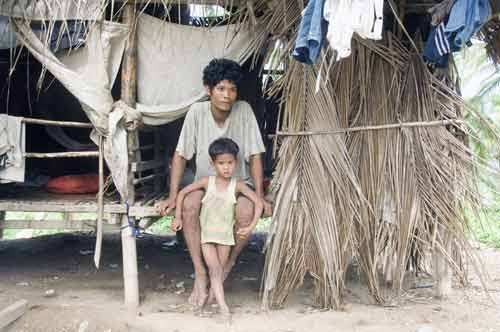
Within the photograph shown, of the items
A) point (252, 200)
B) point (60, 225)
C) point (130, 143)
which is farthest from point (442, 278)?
point (60, 225)

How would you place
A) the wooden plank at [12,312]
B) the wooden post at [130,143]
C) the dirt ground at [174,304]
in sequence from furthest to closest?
1. the wooden post at [130,143]
2. the dirt ground at [174,304]
3. the wooden plank at [12,312]

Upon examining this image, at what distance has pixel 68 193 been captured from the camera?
5.14 metres

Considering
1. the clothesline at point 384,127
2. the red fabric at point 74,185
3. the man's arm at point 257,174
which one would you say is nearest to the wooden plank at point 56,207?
the red fabric at point 74,185

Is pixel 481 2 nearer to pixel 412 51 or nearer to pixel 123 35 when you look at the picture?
pixel 412 51

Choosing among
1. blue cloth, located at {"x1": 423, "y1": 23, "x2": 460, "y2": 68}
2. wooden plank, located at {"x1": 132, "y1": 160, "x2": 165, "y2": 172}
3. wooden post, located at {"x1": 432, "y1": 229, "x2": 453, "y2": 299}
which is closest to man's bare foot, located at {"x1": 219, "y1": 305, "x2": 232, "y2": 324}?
wooden plank, located at {"x1": 132, "y1": 160, "x2": 165, "y2": 172}

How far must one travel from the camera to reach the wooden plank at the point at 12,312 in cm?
367

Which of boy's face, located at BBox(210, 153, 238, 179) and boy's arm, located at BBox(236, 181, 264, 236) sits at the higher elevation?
boy's face, located at BBox(210, 153, 238, 179)

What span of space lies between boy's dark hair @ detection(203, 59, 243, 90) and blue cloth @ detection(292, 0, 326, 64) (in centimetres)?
89

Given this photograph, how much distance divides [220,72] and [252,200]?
902mm

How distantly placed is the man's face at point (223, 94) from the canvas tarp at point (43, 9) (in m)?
0.97

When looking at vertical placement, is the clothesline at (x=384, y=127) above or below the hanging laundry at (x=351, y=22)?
below

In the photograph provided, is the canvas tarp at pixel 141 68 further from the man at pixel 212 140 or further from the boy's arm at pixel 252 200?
the boy's arm at pixel 252 200

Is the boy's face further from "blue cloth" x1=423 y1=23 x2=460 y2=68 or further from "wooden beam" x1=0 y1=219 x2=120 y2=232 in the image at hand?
"blue cloth" x1=423 y1=23 x2=460 y2=68

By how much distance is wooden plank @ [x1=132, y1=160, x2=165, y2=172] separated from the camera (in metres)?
4.35
